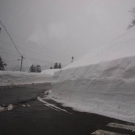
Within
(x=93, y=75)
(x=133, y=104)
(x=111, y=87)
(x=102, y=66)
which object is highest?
(x=102, y=66)

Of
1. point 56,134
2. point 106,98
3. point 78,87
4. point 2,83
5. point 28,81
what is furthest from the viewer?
point 28,81

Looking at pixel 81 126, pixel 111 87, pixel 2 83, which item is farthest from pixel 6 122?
pixel 2 83

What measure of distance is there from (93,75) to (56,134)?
15.0 feet

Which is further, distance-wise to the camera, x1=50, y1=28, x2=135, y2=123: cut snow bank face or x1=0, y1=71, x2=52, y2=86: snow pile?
x1=0, y1=71, x2=52, y2=86: snow pile

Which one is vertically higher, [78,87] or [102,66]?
[102,66]

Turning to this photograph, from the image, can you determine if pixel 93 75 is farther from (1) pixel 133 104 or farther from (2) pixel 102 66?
(1) pixel 133 104

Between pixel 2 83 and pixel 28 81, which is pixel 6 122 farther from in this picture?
pixel 28 81

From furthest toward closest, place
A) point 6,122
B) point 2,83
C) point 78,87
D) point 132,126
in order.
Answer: point 2,83
point 78,87
point 6,122
point 132,126

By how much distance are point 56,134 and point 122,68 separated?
426 centimetres

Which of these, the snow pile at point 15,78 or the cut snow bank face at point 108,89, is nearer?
the cut snow bank face at point 108,89

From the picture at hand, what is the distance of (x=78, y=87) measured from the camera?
8453 mm

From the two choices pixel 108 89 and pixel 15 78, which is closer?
pixel 108 89

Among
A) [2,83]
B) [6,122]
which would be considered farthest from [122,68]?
[2,83]

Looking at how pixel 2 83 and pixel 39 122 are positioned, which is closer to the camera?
pixel 39 122
